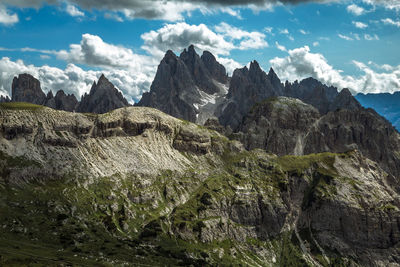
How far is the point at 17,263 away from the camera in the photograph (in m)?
194
